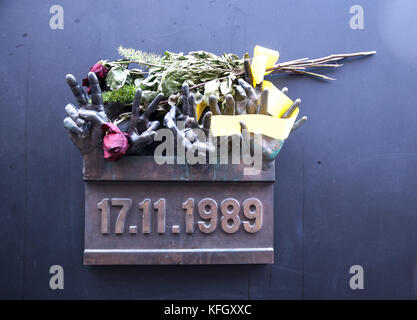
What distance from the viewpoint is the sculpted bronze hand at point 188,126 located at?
128 cm

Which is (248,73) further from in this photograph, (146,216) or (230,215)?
(146,216)

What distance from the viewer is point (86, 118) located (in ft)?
4.19

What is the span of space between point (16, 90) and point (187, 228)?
3.39 feet

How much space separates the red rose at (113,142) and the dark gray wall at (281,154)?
36 cm

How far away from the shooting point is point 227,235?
143 cm

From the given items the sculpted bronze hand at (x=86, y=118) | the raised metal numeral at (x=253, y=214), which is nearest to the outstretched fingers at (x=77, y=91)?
the sculpted bronze hand at (x=86, y=118)

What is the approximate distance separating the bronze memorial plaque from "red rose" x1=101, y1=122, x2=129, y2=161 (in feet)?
0.44

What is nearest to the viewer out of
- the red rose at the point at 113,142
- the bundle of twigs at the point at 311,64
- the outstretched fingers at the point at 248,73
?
the red rose at the point at 113,142

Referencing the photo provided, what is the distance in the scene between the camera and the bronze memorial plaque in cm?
Answer: 139

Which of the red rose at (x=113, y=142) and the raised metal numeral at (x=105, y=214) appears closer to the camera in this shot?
the red rose at (x=113, y=142)

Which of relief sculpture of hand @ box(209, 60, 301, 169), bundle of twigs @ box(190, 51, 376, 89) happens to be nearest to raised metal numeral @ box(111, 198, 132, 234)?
relief sculpture of hand @ box(209, 60, 301, 169)

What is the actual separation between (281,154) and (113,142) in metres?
0.79

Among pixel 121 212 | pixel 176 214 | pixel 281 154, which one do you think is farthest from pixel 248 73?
pixel 121 212

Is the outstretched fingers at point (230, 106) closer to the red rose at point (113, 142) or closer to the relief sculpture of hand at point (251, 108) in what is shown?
the relief sculpture of hand at point (251, 108)
